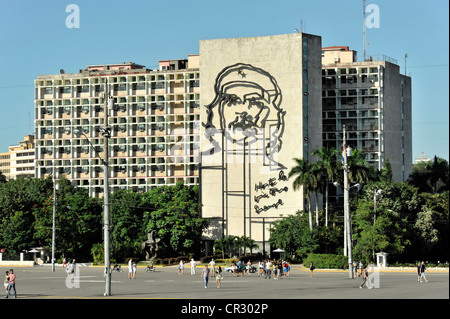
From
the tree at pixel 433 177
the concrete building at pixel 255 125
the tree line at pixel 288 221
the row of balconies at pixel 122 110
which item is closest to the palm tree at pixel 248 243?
the tree line at pixel 288 221

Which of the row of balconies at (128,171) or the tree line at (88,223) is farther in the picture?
the row of balconies at (128,171)

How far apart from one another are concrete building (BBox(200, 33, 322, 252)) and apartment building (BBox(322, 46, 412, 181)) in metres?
15.8

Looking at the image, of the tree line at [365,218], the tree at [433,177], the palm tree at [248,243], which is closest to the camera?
the tree line at [365,218]

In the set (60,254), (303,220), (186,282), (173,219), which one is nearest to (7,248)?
(60,254)

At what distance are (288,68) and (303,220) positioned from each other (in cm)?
2557

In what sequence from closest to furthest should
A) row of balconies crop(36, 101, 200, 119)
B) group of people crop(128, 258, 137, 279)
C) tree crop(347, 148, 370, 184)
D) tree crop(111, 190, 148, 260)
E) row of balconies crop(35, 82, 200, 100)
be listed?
group of people crop(128, 258, 137, 279), tree crop(347, 148, 370, 184), tree crop(111, 190, 148, 260), row of balconies crop(35, 82, 200, 100), row of balconies crop(36, 101, 200, 119)

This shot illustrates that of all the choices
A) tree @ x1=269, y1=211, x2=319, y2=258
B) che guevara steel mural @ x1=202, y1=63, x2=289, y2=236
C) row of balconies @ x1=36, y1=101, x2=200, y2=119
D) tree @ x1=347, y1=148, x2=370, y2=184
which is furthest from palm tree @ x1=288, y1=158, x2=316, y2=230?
row of balconies @ x1=36, y1=101, x2=200, y2=119

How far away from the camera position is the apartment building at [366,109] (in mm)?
131375

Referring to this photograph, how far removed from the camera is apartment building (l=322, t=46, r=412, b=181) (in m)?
131

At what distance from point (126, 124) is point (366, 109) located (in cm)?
4430

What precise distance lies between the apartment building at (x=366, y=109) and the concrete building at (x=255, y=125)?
15767mm

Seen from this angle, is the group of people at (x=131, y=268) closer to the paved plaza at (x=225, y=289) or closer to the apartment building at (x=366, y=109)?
the paved plaza at (x=225, y=289)

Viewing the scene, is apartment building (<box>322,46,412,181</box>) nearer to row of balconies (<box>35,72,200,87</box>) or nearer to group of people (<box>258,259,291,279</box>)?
row of balconies (<box>35,72,200,87</box>)

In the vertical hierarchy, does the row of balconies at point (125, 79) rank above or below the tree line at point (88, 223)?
above
